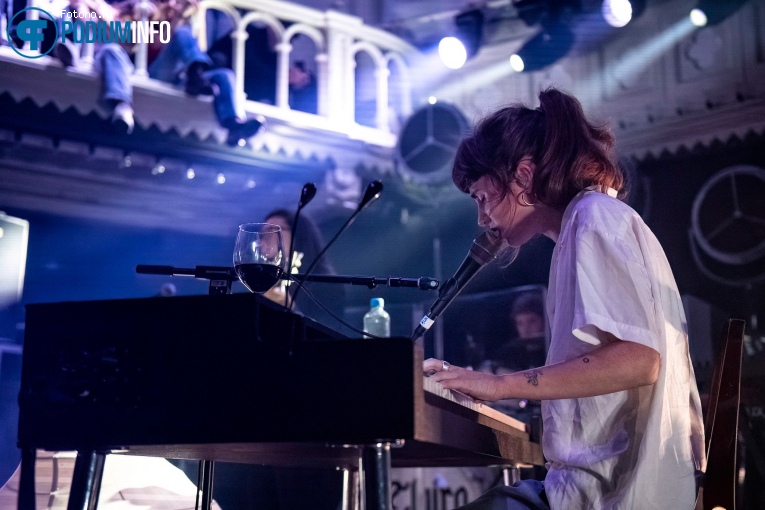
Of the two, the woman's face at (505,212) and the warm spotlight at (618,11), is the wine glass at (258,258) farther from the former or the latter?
the warm spotlight at (618,11)

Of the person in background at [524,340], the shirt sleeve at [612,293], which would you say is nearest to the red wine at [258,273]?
the shirt sleeve at [612,293]

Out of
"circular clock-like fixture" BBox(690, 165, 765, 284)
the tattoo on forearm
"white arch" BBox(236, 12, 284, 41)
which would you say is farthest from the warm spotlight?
the tattoo on forearm

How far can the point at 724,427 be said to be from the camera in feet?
5.86

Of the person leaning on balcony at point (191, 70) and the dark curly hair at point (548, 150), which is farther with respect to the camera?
the person leaning on balcony at point (191, 70)

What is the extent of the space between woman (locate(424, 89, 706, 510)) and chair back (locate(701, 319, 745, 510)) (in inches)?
6.9

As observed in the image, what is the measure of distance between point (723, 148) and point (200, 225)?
3.81 metres

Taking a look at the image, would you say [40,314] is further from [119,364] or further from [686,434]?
[686,434]

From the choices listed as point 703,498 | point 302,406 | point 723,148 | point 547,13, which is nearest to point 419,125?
point 547,13

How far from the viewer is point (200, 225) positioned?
565 centimetres

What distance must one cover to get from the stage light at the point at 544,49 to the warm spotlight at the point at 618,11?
13.6 inches

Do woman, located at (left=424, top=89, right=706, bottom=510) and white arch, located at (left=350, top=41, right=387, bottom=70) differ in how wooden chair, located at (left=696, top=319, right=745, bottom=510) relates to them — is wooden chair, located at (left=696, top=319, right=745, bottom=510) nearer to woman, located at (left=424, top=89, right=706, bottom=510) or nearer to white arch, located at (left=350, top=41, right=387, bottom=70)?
woman, located at (left=424, top=89, right=706, bottom=510)

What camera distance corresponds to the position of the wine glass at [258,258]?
1711 mm

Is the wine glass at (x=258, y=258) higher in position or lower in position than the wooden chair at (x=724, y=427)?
higher

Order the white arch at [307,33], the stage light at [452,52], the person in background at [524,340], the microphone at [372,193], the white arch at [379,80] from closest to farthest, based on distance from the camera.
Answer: the microphone at [372,193], the person in background at [524,340], the white arch at [307,33], the stage light at [452,52], the white arch at [379,80]
